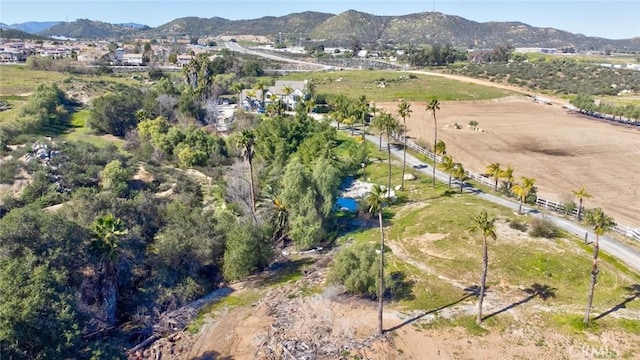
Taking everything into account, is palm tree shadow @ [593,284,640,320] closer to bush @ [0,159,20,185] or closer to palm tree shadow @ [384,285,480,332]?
palm tree shadow @ [384,285,480,332]

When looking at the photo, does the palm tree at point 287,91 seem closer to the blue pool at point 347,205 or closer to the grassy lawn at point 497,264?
the blue pool at point 347,205


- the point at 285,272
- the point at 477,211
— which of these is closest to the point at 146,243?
the point at 285,272

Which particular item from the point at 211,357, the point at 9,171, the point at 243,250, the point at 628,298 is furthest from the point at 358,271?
the point at 9,171

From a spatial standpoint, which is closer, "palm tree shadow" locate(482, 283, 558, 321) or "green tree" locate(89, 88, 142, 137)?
"palm tree shadow" locate(482, 283, 558, 321)

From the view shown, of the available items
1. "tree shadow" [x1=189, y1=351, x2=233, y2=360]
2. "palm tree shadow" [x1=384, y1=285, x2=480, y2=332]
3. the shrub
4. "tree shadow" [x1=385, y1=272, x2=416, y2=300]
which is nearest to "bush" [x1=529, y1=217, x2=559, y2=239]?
the shrub

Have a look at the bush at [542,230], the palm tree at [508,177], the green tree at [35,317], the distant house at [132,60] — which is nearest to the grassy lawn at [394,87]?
the distant house at [132,60]

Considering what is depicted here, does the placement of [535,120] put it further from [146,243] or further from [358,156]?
[146,243]
